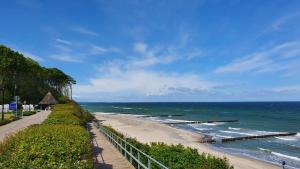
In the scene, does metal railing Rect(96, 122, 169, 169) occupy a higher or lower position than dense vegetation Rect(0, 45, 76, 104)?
lower

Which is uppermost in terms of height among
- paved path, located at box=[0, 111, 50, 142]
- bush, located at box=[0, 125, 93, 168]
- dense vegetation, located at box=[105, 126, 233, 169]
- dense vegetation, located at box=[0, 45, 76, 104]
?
dense vegetation, located at box=[0, 45, 76, 104]

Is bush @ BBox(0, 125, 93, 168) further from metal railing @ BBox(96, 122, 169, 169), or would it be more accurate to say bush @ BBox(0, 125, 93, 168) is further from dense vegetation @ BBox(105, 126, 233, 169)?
dense vegetation @ BBox(105, 126, 233, 169)

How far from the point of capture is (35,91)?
10288cm

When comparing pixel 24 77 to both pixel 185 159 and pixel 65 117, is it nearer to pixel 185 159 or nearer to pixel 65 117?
pixel 65 117

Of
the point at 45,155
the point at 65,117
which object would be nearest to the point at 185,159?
the point at 45,155

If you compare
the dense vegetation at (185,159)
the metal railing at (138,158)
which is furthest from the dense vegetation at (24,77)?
the dense vegetation at (185,159)

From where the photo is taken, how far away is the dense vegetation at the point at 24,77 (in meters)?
78.2

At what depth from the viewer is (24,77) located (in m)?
95.4

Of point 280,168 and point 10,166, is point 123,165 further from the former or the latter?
point 280,168

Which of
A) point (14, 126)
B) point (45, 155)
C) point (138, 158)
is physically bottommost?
point (14, 126)

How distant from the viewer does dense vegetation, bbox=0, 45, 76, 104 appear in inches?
3078

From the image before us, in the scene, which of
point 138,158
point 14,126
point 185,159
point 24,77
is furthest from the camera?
point 24,77

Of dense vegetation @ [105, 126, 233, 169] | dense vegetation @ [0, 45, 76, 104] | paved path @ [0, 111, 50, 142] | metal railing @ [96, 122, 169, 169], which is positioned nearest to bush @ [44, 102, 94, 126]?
paved path @ [0, 111, 50, 142]

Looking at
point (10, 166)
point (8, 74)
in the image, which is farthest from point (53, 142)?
point (8, 74)
